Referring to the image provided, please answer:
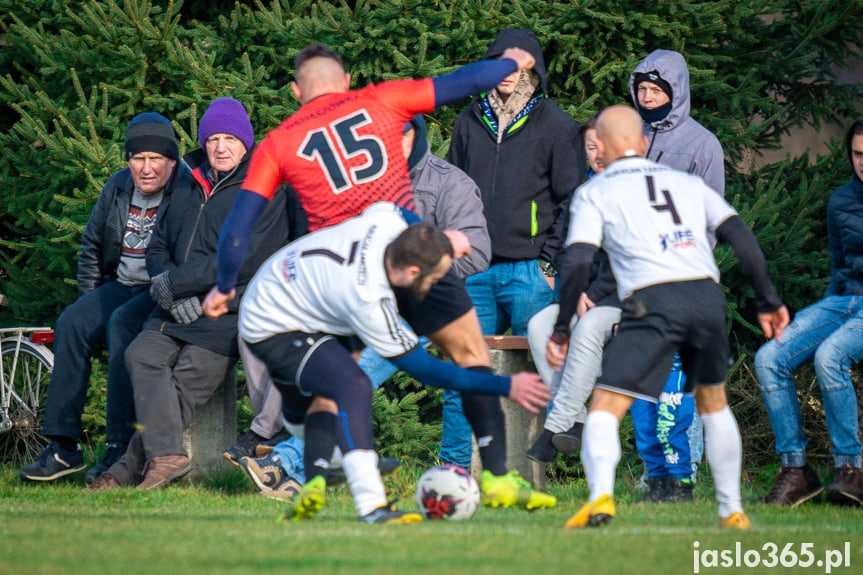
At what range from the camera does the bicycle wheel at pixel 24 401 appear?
7.92 metres

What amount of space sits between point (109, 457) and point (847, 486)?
4798 mm

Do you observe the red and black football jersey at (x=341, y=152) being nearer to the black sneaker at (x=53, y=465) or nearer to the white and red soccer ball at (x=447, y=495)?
the white and red soccer ball at (x=447, y=495)

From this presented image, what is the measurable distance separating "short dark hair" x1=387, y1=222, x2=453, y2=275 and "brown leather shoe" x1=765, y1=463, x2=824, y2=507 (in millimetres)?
2871

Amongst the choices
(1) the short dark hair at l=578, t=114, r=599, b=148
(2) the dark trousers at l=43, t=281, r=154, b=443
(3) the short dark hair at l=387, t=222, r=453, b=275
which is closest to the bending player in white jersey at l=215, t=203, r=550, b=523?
(3) the short dark hair at l=387, t=222, r=453, b=275

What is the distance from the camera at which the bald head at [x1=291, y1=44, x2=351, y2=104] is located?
5727 mm

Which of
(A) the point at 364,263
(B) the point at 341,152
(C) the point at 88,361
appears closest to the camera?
(A) the point at 364,263

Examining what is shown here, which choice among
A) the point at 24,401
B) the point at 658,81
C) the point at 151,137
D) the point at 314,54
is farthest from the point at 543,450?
the point at 24,401

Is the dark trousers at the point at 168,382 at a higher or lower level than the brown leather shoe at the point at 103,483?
higher

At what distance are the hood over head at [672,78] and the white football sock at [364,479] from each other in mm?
3227

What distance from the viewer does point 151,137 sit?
728cm

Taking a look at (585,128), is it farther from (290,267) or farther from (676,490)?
(290,267)

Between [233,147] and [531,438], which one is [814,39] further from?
[233,147]

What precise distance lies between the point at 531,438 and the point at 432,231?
8.40 ft

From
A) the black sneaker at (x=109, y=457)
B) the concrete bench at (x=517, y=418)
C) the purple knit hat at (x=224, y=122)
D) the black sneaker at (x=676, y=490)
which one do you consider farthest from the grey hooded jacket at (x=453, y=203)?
the black sneaker at (x=109, y=457)
